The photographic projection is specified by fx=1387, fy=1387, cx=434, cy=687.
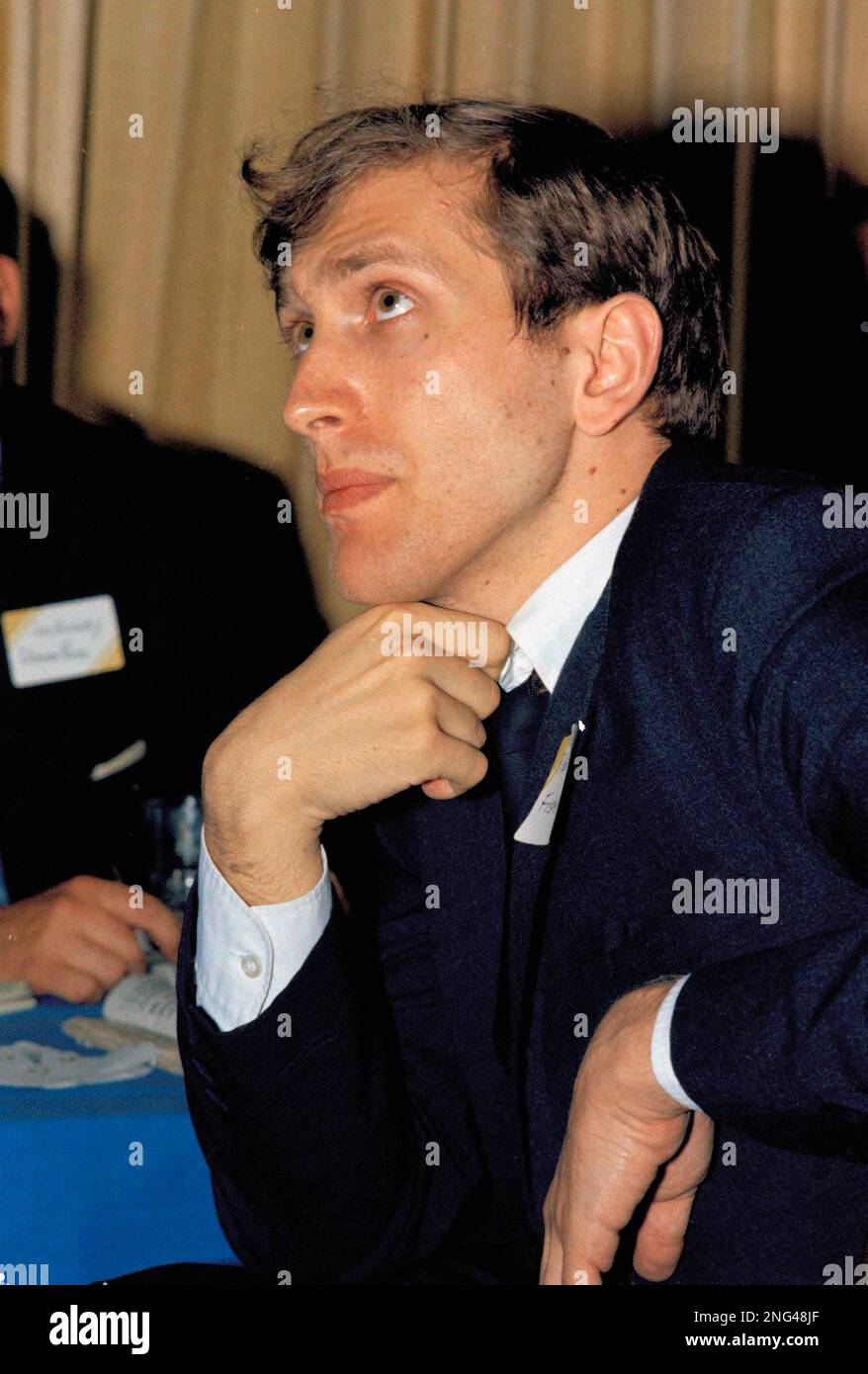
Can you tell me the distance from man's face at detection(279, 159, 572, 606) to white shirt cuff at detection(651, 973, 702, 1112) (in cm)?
43

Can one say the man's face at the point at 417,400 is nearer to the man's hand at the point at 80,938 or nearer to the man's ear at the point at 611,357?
the man's ear at the point at 611,357

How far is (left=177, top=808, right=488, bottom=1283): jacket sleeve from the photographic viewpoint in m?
1.04

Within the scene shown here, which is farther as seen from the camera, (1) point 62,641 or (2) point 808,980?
(1) point 62,641

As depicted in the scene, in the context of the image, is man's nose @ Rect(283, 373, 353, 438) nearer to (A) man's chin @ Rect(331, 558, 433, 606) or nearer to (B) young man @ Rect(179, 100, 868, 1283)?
(B) young man @ Rect(179, 100, 868, 1283)

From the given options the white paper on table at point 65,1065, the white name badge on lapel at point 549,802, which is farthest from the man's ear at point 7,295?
the white name badge on lapel at point 549,802

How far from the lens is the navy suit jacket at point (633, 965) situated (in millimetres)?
829

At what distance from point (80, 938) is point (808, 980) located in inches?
34.1

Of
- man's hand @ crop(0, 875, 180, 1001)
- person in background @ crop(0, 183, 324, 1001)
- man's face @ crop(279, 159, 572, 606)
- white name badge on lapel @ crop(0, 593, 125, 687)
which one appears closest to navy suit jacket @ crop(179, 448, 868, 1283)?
man's face @ crop(279, 159, 572, 606)

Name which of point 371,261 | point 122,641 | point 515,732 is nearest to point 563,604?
point 515,732

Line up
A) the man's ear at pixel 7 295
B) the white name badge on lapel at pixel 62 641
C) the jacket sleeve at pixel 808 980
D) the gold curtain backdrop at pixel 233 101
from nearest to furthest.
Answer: the jacket sleeve at pixel 808 980 < the white name badge on lapel at pixel 62 641 < the man's ear at pixel 7 295 < the gold curtain backdrop at pixel 233 101

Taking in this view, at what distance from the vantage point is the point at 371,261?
1124mm

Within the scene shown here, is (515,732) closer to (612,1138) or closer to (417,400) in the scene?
(417,400)

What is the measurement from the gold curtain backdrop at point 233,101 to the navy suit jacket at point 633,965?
6.27ft

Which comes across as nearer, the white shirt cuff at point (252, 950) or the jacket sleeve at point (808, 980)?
the jacket sleeve at point (808, 980)
